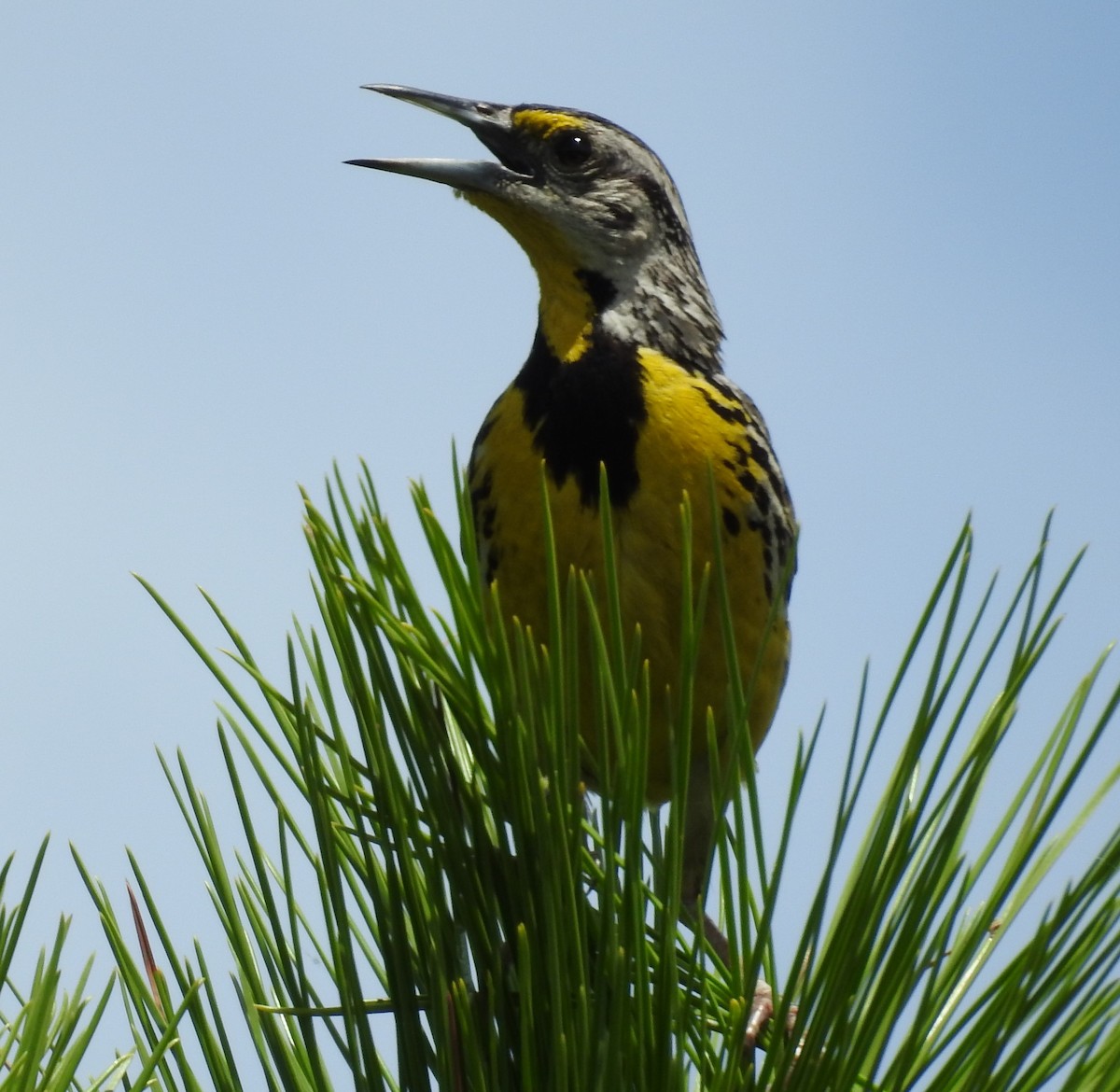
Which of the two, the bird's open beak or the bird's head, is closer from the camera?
the bird's open beak

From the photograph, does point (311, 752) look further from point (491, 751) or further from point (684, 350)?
point (684, 350)

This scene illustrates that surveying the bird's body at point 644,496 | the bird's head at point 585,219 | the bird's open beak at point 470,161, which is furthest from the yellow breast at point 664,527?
the bird's open beak at point 470,161

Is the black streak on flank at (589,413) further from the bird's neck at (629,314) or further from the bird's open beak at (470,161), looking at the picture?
the bird's open beak at (470,161)

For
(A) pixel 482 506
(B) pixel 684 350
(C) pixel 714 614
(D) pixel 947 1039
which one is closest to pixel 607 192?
(B) pixel 684 350

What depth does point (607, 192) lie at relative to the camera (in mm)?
3916

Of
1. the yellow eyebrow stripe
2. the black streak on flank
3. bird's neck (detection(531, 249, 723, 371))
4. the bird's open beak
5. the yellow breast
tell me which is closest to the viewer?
the yellow breast

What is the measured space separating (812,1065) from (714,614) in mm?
1530

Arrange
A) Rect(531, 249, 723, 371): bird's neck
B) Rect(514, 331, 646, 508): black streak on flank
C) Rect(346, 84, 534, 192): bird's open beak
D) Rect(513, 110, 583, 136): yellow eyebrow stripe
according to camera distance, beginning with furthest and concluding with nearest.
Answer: Rect(513, 110, 583, 136): yellow eyebrow stripe, Rect(531, 249, 723, 371): bird's neck, Rect(346, 84, 534, 192): bird's open beak, Rect(514, 331, 646, 508): black streak on flank

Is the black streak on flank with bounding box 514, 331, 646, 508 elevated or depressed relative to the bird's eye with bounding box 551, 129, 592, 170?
depressed

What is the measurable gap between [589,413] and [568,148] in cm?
97

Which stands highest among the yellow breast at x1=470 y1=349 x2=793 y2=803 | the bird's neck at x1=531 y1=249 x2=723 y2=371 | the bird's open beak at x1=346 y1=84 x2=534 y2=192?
the bird's open beak at x1=346 y1=84 x2=534 y2=192

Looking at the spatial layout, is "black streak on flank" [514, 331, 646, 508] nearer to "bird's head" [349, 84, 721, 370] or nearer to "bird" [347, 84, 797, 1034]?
"bird" [347, 84, 797, 1034]

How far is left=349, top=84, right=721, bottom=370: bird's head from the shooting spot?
12.0 ft

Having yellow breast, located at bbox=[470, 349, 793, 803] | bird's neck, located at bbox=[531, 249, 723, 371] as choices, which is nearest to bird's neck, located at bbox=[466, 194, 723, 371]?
bird's neck, located at bbox=[531, 249, 723, 371]
